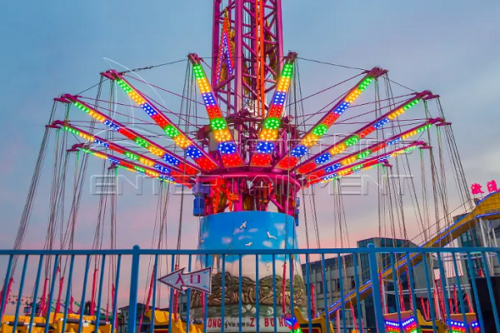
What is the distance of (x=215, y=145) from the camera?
53.5 ft

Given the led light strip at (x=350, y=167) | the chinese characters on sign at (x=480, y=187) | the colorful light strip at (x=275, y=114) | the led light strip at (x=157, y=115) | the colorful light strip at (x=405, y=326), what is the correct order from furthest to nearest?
the chinese characters on sign at (x=480, y=187) < the led light strip at (x=350, y=167) < the led light strip at (x=157, y=115) < the colorful light strip at (x=275, y=114) < the colorful light strip at (x=405, y=326)

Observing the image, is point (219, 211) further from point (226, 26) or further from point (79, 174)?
point (226, 26)

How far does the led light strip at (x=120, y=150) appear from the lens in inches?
599

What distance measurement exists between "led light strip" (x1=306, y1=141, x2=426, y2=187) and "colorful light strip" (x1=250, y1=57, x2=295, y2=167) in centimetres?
376

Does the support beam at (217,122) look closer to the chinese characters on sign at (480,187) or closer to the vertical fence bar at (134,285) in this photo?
the vertical fence bar at (134,285)

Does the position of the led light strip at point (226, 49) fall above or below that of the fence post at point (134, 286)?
above

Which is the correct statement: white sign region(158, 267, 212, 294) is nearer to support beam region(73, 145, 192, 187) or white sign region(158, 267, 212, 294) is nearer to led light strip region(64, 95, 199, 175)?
led light strip region(64, 95, 199, 175)

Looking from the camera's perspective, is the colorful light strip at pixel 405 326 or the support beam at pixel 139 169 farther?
the support beam at pixel 139 169

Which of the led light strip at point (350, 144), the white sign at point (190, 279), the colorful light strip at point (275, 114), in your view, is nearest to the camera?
the white sign at point (190, 279)

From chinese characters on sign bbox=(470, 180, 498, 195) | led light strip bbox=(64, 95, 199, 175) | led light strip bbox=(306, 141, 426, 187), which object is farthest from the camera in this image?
chinese characters on sign bbox=(470, 180, 498, 195)

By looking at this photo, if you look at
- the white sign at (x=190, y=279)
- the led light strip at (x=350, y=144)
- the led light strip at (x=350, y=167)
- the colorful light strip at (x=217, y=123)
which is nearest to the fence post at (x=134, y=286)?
the white sign at (x=190, y=279)

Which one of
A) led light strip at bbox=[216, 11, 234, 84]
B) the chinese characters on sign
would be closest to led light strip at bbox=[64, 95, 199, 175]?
led light strip at bbox=[216, 11, 234, 84]

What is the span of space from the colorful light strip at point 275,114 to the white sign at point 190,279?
34.0ft

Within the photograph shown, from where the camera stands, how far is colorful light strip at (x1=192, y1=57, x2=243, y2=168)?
1405 cm
